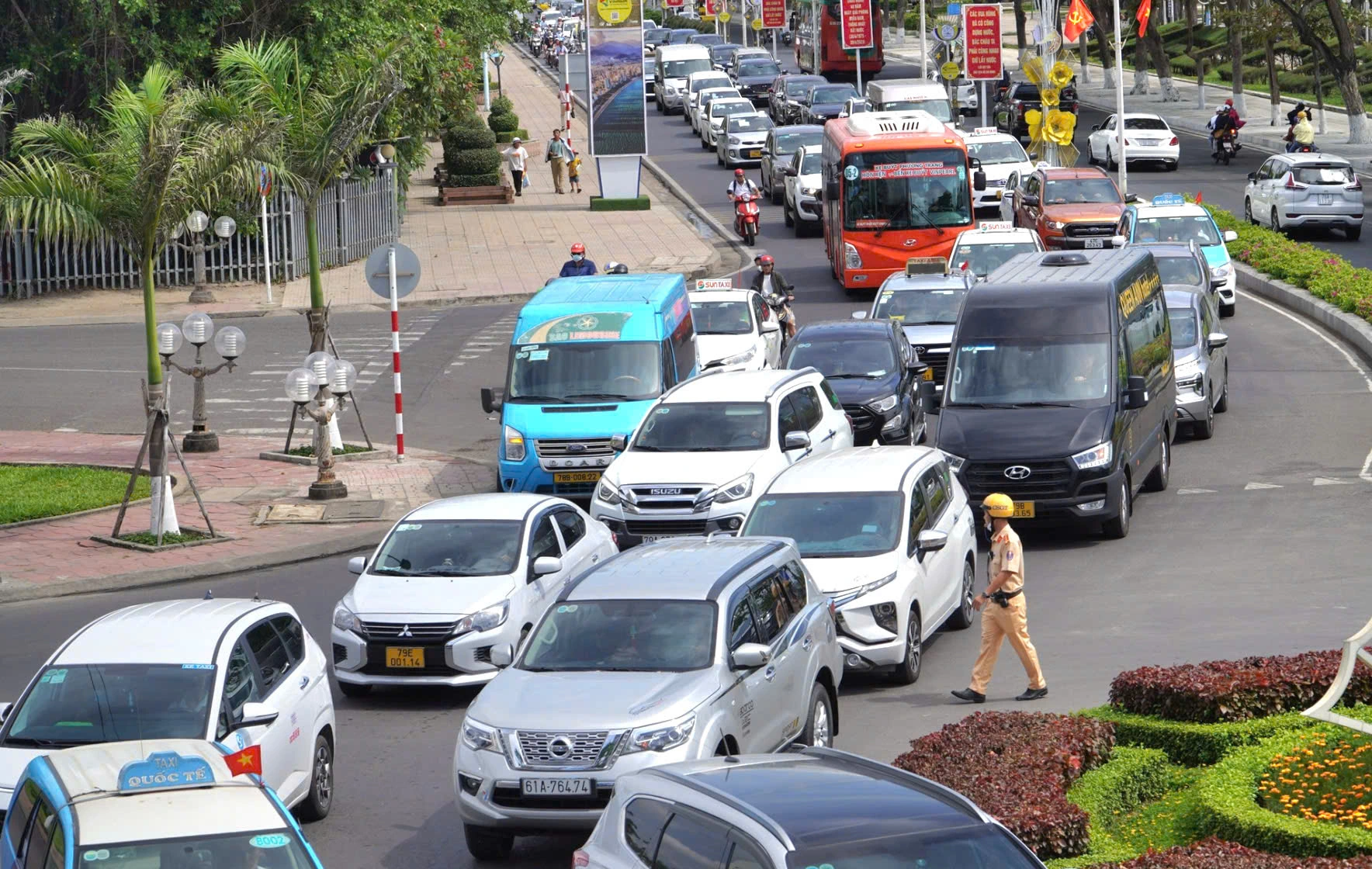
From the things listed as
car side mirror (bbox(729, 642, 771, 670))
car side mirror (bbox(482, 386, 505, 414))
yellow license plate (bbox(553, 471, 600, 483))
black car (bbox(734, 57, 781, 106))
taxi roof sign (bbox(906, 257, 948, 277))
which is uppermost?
black car (bbox(734, 57, 781, 106))

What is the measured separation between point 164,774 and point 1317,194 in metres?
35.4

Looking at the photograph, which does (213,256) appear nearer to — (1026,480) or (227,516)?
(227,516)

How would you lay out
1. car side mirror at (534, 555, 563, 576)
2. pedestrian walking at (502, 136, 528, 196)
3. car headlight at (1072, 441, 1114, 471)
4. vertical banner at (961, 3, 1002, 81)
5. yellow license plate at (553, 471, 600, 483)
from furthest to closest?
1. vertical banner at (961, 3, 1002, 81)
2. pedestrian walking at (502, 136, 528, 196)
3. yellow license plate at (553, 471, 600, 483)
4. car headlight at (1072, 441, 1114, 471)
5. car side mirror at (534, 555, 563, 576)

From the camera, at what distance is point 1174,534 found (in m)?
19.1

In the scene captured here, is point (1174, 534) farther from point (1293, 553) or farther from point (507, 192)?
point (507, 192)

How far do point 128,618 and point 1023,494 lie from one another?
10237 mm

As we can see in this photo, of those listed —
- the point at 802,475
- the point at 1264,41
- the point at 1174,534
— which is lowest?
the point at 1174,534

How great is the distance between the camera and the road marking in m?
21.3

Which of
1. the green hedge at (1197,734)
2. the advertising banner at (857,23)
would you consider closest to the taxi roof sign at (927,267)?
the green hedge at (1197,734)

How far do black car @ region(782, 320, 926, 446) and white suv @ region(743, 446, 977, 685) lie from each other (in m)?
6.01

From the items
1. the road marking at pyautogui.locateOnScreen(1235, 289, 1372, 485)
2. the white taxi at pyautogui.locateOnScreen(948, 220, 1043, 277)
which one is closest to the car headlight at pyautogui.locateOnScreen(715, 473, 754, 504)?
the road marking at pyautogui.locateOnScreen(1235, 289, 1372, 485)

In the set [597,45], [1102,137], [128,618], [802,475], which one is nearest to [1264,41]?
[1102,137]

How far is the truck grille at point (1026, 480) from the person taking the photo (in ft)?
61.7

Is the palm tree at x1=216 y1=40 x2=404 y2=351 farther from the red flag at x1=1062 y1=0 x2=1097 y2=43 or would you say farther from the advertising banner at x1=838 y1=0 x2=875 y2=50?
the advertising banner at x1=838 y1=0 x2=875 y2=50
